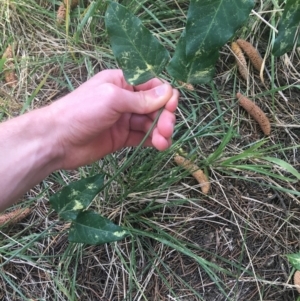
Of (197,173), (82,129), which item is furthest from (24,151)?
(197,173)

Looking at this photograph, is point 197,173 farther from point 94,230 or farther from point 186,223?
point 94,230

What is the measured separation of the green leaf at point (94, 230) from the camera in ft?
2.85

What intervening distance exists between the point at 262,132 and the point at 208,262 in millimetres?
447

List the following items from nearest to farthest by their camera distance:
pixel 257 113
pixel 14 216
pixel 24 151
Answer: pixel 24 151 → pixel 14 216 → pixel 257 113

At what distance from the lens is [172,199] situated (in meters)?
1.21

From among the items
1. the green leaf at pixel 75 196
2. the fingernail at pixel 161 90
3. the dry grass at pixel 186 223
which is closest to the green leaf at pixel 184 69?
the fingernail at pixel 161 90

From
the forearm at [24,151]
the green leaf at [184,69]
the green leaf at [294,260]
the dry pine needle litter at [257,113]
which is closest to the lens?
the green leaf at [184,69]

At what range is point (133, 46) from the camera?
0.69 meters

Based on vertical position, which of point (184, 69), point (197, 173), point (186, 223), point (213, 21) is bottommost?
point (186, 223)

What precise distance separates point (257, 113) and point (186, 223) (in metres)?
0.39

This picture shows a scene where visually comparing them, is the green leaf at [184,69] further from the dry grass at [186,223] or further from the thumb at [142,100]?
the dry grass at [186,223]

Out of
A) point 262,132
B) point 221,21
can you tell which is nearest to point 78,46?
point 262,132

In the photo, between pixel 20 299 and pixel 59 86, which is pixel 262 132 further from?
pixel 20 299

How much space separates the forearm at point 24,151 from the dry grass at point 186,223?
14 cm
